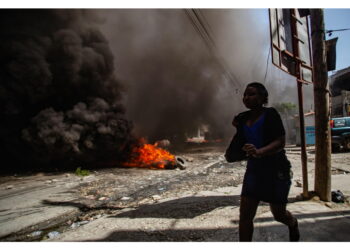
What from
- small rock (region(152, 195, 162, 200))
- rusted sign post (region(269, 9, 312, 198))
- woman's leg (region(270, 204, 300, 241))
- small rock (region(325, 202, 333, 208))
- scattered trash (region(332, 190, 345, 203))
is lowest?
small rock (region(152, 195, 162, 200))

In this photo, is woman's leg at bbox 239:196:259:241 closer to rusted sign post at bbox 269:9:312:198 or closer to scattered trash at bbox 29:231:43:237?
rusted sign post at bbox 269:9:312:198

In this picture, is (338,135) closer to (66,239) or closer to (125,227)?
(125,227)

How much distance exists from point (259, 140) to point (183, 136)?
76.2ft

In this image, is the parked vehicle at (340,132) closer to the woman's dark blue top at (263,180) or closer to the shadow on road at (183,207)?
the shadow on road at (183,207)

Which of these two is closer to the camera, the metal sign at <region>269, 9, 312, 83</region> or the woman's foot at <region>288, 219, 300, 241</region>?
the woman's foot at <region>288, 219, 300, 241</region>

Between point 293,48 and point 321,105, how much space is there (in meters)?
1.13

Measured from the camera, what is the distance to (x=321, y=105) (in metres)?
2.95

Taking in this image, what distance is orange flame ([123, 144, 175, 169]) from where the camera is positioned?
8.10m

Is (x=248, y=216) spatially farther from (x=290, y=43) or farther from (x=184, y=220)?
(x=290, y=43)

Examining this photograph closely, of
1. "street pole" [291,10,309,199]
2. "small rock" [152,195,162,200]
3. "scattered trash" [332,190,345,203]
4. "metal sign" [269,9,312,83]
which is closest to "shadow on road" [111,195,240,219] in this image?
"small rock" [152,195,162,200]

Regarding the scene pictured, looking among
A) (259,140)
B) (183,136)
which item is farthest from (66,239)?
(183,136)

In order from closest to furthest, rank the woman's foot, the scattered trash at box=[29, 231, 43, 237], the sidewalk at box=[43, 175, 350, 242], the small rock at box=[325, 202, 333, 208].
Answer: the woman's foot → the sidewalk at box=[43, 175, 350, 242] → the scattered trash at box=[29, 231, 43, 237] → the small rock at box=[325, 202, 333, 208]

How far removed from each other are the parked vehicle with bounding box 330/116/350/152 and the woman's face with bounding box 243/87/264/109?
10283mm

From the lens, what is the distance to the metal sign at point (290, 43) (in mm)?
3156
